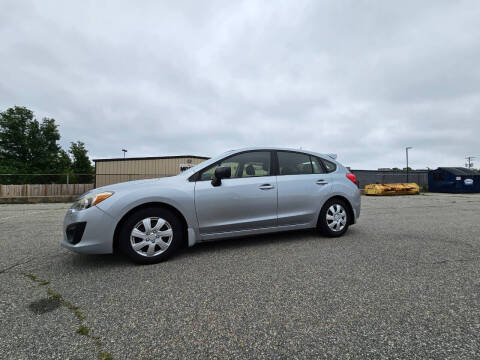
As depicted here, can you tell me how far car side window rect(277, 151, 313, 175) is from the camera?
3604 millimetres

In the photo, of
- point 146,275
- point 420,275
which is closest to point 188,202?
point 146,275

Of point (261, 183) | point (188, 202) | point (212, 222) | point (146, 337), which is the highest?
point (261, 183)

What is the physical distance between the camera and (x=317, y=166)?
389cm

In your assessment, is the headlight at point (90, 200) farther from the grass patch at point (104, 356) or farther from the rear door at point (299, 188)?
the rear door at point (299, 188)

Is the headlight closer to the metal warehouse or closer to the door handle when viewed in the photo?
the door handle

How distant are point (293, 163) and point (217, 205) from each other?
58.4 inches

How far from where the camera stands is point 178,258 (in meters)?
2.89

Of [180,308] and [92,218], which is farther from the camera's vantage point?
[92,218]

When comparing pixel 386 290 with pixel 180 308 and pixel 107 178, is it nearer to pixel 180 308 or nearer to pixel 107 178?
pixel 180 308

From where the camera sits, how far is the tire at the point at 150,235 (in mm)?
2617

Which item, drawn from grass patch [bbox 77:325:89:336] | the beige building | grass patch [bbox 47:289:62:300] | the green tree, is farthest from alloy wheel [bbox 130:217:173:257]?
the green tree

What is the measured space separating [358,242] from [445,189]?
24016 mm

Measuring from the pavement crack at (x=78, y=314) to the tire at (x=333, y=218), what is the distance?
321 centimetres

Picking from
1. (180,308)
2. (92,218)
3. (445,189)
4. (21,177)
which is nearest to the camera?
(180,308)
